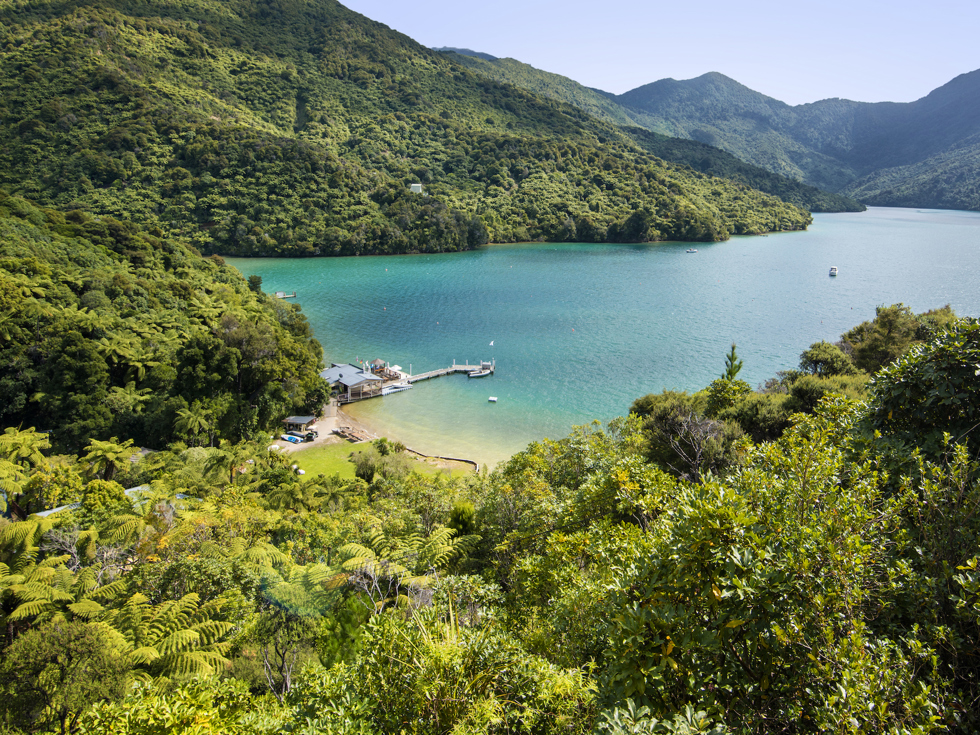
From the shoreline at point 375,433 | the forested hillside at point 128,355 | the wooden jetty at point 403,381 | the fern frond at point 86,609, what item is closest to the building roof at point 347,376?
the wooden jetty at point 403,381

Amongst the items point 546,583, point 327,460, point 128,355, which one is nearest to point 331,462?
point 327,460

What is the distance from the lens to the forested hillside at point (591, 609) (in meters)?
3.43

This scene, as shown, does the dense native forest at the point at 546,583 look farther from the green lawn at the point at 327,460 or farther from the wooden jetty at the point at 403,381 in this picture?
the wooden jetty at the point at 403,381

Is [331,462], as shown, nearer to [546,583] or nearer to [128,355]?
[128,355]

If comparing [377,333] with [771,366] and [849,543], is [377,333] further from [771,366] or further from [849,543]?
[849,543]

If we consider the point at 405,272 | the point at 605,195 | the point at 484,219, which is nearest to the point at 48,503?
the point at 405,272

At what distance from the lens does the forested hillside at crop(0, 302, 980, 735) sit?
11.3 feet

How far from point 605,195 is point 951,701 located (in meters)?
111

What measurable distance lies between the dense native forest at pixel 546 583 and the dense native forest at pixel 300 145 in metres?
66.8

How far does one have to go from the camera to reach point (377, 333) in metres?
43.9

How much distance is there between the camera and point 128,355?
23141mm

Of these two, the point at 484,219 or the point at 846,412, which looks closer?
the point at 846,412

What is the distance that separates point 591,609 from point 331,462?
19.3 metres

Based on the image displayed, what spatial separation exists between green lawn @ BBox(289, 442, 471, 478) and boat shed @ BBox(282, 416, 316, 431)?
8.30ft
